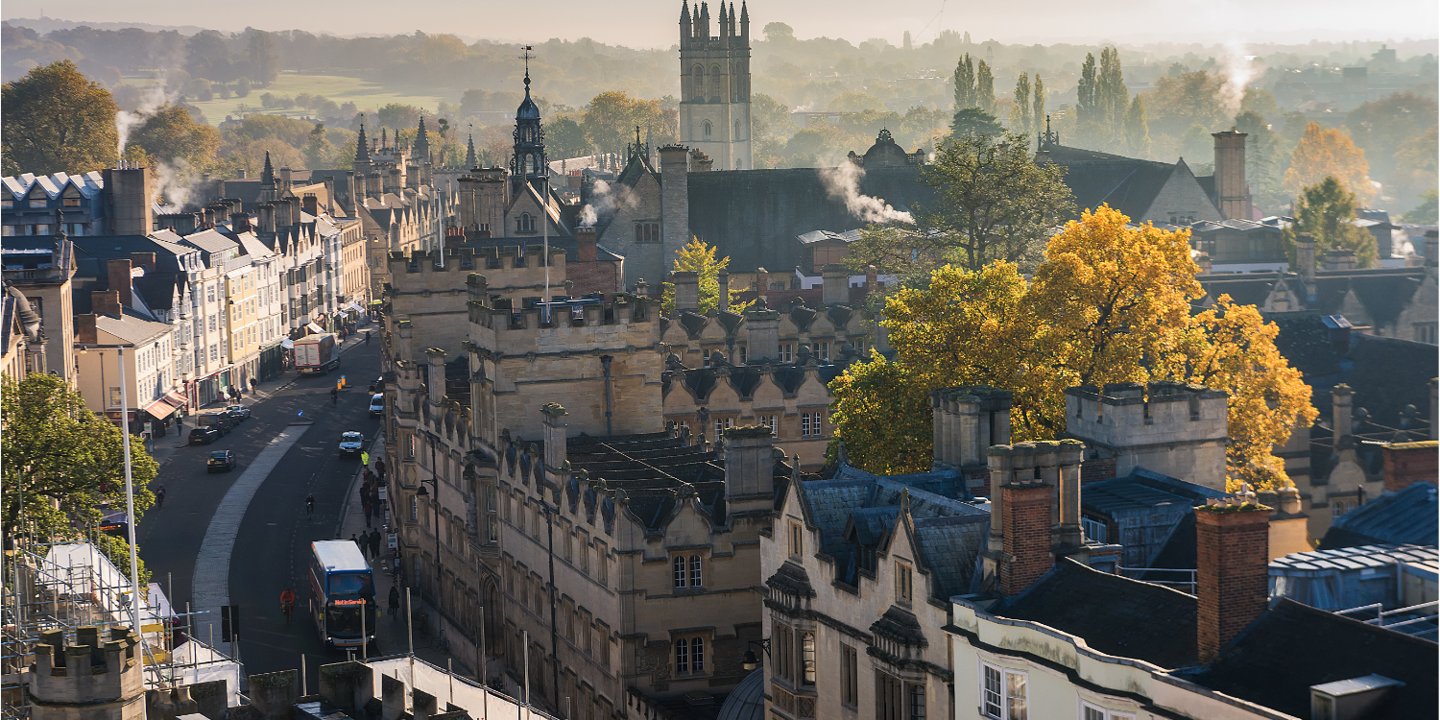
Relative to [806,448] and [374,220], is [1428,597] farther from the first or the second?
[374,220]

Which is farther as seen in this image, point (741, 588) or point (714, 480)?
point (714, 480)

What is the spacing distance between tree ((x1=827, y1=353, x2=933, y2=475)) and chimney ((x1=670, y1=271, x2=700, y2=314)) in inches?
1116

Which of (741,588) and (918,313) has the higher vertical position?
(918,313)

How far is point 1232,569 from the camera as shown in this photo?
99.2ft

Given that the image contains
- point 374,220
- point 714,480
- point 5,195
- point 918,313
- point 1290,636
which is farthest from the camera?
point 374,220

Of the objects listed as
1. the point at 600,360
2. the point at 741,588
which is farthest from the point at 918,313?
the point at 741,588

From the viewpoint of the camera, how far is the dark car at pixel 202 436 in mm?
106000

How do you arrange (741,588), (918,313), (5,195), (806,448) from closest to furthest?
(741,588) → (918,313) → (806,448) → (5,195)

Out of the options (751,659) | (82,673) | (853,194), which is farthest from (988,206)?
(82,673)

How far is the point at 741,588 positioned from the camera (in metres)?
50.1

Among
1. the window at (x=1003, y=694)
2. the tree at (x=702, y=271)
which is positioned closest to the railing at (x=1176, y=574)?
the window at (x=1003, y=694)

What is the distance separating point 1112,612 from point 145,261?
320ft

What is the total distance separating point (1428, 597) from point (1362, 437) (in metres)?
31.7

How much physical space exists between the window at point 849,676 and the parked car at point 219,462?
63174 millimetres
